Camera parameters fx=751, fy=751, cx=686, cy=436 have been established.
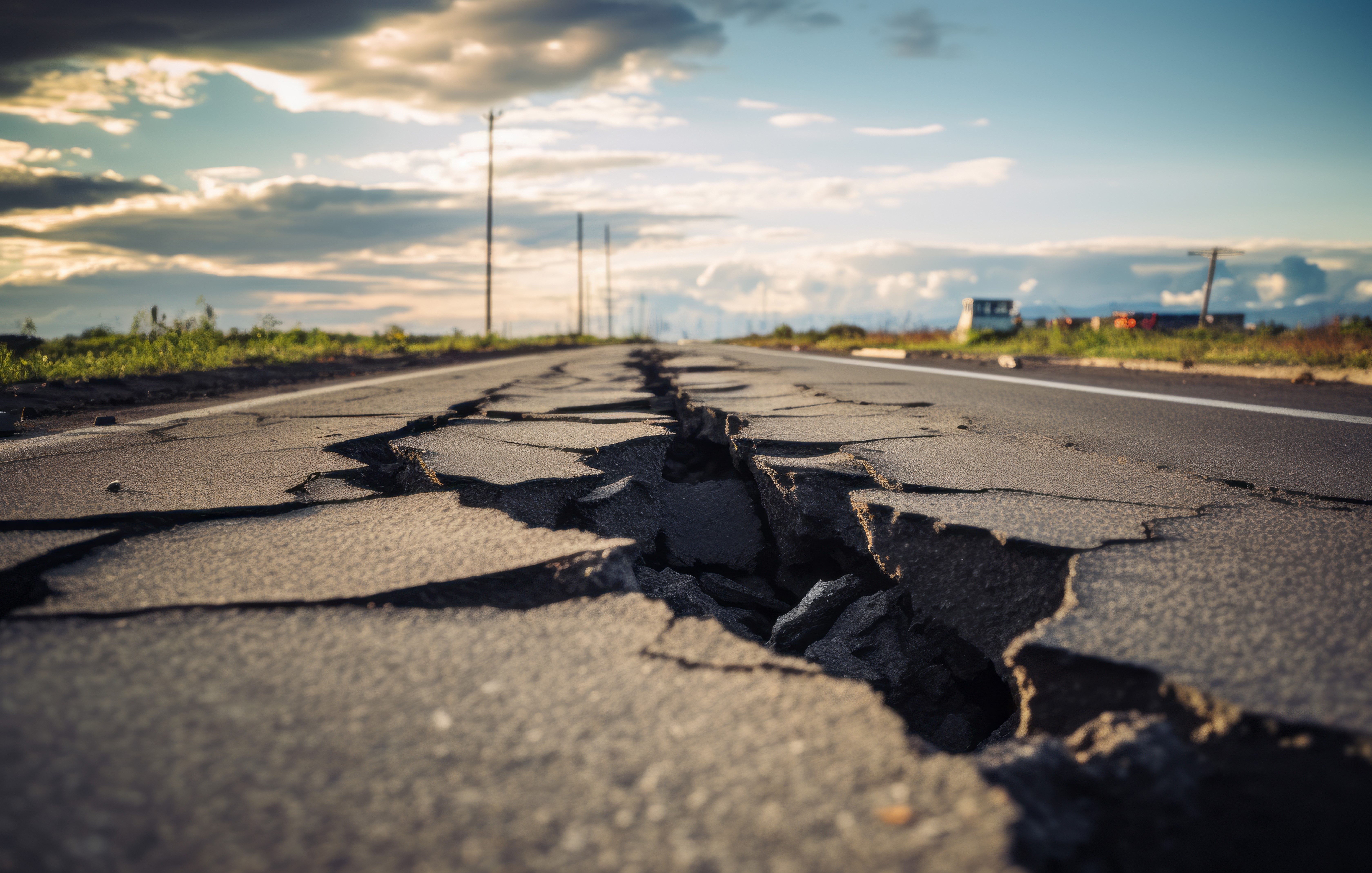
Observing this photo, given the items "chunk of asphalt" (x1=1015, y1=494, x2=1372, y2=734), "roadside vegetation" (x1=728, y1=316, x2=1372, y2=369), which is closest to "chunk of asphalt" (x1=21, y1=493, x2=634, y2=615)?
"chunk of asphalt" (x1=1015, y1=494, x2=1372, y2=734)

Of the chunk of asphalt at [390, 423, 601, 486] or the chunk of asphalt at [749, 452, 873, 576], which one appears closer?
the chunk of asphalt at [749, 452, 873, 576]

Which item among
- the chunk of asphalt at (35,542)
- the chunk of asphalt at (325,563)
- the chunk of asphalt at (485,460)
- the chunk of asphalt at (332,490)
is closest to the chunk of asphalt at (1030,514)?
the chunk of asphalt at (325,563)

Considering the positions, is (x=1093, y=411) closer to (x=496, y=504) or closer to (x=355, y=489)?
(x=496, y=504)

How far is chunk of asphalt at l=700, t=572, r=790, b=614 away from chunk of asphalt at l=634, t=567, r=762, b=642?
0.15 feet

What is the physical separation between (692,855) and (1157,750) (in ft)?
2.35

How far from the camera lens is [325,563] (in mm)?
1777

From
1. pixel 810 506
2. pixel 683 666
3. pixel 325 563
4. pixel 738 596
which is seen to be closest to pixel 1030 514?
pixel 810 506

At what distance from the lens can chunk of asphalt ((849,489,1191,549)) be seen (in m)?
1.96

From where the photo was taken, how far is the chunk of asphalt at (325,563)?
1.57 meters

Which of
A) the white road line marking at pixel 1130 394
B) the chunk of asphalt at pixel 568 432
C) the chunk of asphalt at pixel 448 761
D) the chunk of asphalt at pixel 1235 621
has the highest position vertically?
the white road line marking at pixel 1130 394

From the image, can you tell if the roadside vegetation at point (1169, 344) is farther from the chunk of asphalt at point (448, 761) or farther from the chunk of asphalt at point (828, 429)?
the chunk of asphalt at point (448, 761)

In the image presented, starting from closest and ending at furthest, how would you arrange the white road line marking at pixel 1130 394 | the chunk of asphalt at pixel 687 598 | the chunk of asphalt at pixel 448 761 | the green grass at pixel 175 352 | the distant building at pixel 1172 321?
the chunk of asphalt at pixel 448 761
the chunk of asphalt at pixel 687 598
the white road line marking at pixel 1130 394
the green grass at pixel 175 352
the distant building at pixel 1172 321

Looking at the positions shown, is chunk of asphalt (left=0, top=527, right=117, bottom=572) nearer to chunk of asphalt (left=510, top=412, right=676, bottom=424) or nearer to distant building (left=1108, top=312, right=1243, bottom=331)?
chunk of asphalt (left=510, top=412, right=676, bottom=424)

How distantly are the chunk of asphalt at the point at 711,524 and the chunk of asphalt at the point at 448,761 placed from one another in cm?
146
